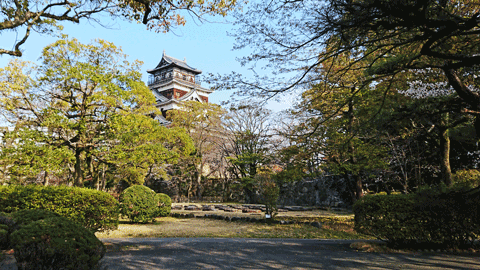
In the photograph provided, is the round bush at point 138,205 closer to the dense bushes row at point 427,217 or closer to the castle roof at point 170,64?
the dense bushes row at point 427,217

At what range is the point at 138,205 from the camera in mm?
10672

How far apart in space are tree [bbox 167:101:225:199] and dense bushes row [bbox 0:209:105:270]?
20.2m

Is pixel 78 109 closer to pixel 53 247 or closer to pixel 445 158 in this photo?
pixel 53 247

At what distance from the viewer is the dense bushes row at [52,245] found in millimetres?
2964

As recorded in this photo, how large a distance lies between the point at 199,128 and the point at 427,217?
20483 millimetres

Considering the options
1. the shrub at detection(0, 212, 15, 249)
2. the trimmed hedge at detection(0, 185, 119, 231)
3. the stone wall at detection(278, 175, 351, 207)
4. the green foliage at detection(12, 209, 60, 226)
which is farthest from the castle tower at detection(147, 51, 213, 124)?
the shrub at detection(0, 212, 15, 249)

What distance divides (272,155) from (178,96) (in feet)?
66.7

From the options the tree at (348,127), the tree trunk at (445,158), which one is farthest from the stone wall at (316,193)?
the tree trunk at (445,158)

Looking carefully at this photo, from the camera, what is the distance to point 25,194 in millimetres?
7004

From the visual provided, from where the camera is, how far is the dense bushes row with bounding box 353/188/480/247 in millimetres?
5926

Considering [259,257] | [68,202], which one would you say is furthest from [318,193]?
[68,202]

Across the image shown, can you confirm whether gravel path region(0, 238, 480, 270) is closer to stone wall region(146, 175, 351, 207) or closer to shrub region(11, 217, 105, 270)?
shrub region(11, 217, 105, 270)

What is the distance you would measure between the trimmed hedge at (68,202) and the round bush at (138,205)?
2.84 metres

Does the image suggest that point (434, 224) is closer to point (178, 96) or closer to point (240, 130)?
point (240, 130)
